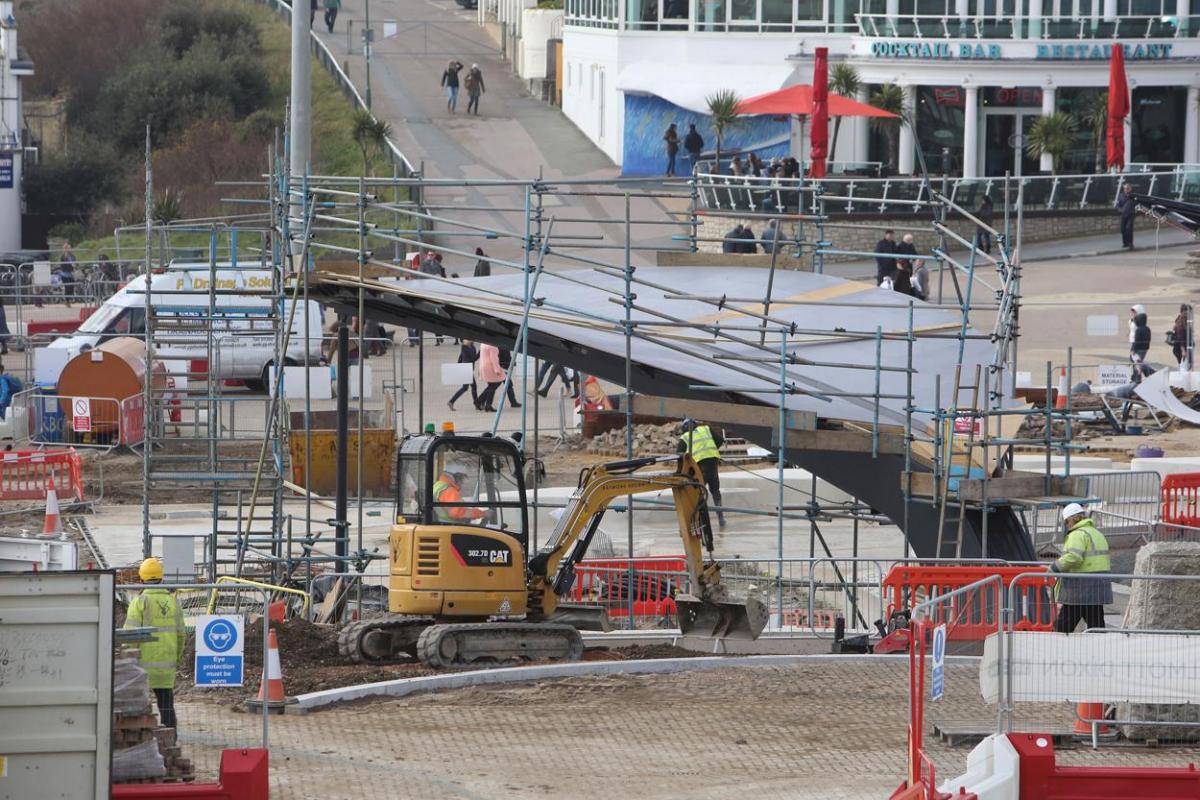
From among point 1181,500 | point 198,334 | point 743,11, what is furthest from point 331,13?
point 1181,500

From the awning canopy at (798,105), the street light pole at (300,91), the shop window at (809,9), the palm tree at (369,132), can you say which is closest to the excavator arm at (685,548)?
the street light pole at (300,91)

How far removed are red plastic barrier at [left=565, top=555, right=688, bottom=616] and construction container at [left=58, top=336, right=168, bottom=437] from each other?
11212 mm

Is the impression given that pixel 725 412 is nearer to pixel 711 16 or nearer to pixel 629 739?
pixel 629 739

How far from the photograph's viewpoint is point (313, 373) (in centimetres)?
3375

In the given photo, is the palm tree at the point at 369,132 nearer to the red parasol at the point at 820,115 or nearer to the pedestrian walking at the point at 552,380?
the red parasol at the point at 820,115

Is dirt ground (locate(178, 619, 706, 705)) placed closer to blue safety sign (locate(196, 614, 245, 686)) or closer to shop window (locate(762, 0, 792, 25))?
blue safety sign (locate(196, 614, 245, 686))

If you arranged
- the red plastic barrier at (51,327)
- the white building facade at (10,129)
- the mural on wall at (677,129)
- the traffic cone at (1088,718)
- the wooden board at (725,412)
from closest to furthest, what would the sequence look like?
the traffic cone at (1088,718)
the wooden board at (725,412)
the red plastic barrier at (51,327)
the mural on wall at (677,129)
the white building facade at (10,129)

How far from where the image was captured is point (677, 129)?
5588 centimetres

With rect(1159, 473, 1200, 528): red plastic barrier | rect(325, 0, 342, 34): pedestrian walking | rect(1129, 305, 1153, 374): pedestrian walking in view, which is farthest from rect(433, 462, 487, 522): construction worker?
rect(325, 0, 342, 34): pedestrian walking

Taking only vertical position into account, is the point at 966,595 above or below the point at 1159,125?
below

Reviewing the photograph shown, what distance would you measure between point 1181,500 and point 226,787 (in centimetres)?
1474

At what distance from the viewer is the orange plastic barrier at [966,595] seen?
18.5 m

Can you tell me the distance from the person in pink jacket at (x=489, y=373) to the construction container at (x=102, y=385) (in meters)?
5.27

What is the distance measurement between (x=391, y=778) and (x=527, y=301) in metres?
7.81
